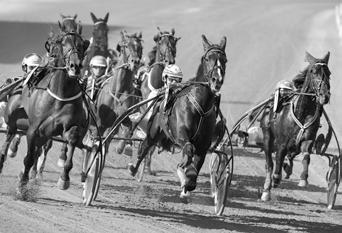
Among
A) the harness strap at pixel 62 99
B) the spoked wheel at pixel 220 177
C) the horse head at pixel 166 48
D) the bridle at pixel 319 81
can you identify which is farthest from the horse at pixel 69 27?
the horse head at pixel 166 48

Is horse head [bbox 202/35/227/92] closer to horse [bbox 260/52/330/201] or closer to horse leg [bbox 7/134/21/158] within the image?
horse [bbox 260/52/330/201]

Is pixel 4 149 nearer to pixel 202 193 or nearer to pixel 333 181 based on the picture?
pixel 202 193

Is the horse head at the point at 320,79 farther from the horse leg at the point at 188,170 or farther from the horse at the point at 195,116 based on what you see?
the horse leg at the point at 188,170

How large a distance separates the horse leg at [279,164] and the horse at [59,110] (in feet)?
12.0

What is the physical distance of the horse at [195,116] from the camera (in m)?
12.5

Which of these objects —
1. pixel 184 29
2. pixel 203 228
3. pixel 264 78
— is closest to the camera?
pixel 203 228

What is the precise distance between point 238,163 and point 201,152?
7104 mm

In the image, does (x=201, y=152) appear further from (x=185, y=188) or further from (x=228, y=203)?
(x=228, y=203)

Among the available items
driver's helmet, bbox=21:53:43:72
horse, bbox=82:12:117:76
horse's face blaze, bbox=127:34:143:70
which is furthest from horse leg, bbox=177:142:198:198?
horse, bbox=82:12:117:76

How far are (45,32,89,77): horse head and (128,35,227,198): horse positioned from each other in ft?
5.09

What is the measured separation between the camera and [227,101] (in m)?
28.2

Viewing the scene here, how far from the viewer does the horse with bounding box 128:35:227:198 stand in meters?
12.5

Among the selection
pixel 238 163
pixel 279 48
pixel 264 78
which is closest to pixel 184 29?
pixel 279 48

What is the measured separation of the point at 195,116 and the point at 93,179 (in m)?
1.61
